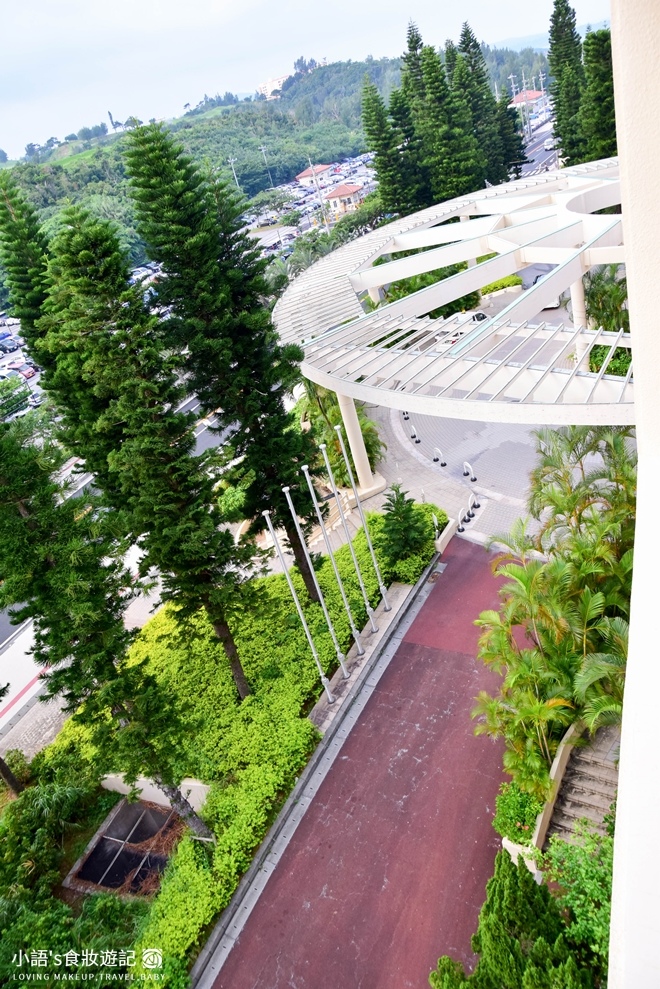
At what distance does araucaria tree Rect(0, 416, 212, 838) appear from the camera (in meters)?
8.79

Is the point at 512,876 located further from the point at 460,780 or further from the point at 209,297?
the point at 209,297

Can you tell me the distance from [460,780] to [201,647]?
638cm

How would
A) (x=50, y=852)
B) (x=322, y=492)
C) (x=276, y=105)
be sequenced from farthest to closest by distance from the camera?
(x=276, y=105)
(x=322, y=492)
(x=50, y=852)

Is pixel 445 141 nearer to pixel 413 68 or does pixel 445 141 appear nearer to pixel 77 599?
pixel 413 68

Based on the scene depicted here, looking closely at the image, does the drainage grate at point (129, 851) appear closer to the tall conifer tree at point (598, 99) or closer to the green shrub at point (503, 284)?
the green shrub at point (503, 284)

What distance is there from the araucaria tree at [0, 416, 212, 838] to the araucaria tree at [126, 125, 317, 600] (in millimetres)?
2870

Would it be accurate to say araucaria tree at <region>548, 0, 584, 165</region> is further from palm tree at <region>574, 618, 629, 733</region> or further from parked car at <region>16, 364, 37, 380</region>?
parked car at <region>16, 364, 37, 380</region>

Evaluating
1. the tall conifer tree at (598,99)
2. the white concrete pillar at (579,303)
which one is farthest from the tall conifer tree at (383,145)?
the white concrete pillar at (579,303)

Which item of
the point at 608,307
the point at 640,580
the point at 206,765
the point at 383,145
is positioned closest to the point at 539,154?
the point at 383,145

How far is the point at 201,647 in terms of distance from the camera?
14320mm

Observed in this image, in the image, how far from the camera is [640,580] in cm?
523

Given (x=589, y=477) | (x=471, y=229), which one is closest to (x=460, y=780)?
(x=589, y=477)

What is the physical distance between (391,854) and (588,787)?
3.02 metres

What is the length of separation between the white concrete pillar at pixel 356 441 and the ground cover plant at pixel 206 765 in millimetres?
2294
